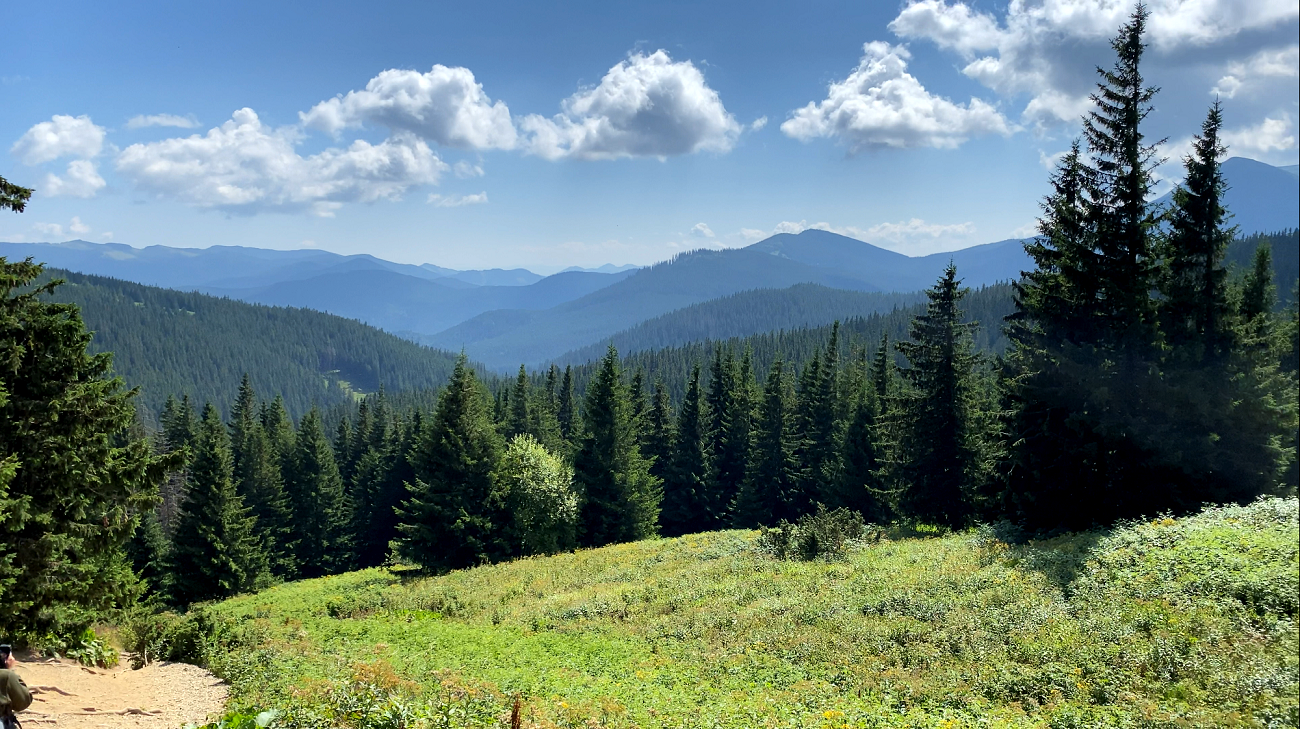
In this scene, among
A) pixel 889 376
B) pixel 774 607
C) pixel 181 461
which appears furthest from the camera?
pixel 889 376

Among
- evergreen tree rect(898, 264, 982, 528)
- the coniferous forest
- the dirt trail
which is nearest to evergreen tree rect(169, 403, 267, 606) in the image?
the coniferous forest

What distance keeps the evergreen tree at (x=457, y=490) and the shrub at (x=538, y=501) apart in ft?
3.34

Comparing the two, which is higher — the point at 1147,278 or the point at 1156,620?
the point at 1147,278

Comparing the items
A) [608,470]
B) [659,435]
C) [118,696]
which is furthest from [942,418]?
[118,696]

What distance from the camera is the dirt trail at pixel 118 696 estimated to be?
36.8 ft

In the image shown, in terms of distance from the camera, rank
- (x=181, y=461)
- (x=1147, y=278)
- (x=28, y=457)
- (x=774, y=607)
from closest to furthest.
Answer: (x=28, y=457), (x=181, y=461), (x=774, y=607), (x=1147, y=278)

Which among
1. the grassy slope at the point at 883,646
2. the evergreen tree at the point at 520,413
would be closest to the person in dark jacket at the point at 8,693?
the grassy slope at the point at 883,646

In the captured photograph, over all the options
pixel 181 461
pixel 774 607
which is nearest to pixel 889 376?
pixel 774 607

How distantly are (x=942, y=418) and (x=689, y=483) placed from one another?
89.9ft

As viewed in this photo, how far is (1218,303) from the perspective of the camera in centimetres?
2203

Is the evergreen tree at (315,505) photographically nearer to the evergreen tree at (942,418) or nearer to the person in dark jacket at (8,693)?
the evergreen tree at (942,418)

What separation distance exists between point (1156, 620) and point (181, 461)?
72.3ft

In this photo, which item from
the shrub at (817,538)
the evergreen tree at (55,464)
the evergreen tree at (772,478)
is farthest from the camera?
the evergreen tree at (772,478)

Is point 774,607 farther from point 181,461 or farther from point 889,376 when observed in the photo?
point 889,376
